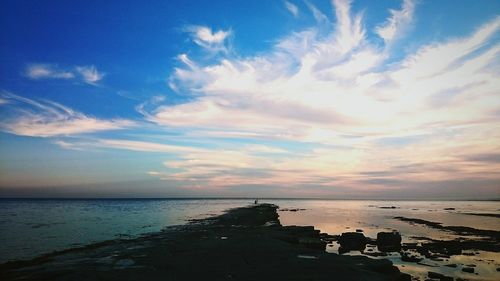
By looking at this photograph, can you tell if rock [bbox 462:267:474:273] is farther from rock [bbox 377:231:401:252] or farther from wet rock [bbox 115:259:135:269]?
wet rock [bbox 115:259:135:269]

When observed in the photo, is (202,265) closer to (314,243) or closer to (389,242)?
(314,243)

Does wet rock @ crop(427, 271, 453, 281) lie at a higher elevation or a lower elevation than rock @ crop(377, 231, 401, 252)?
lower

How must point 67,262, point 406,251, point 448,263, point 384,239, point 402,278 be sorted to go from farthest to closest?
point 384,239
point 406,251
point 448,263
point 67,262
point 402,278

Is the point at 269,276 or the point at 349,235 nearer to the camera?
the point at 269,276

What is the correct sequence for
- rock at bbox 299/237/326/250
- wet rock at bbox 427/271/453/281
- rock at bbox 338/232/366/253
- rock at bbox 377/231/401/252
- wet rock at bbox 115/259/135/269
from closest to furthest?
1. wet rock at bbox 115/259/135/269
2. wet rock at bbox 427/271/453/281
3. rock at bbox 299/237/326/250
4. rock at bbox 338/232/366/253
5. rock at bbox 377/231/401/252

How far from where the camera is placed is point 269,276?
18.4 metres

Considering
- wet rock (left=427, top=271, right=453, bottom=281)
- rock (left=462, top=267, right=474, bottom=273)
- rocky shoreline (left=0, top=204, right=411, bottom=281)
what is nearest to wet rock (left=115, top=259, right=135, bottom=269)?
rocky shoreline (left=0, top=204, right=411, bottom=281)

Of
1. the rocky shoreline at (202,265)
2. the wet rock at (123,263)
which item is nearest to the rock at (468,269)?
the rocky shoreline at (202,265)

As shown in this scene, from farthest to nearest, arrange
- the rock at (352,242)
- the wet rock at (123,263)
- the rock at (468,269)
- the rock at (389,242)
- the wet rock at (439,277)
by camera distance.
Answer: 1. the rock at (389,242)
2. the rock at (352,242)
3. the rock at (468,269)
4. the wet rock at (439,277)
5. the wet rock at (123,263)

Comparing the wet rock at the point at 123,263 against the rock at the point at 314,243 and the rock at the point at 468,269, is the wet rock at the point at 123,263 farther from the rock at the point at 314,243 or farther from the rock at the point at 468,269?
the rock at the point at 468,269

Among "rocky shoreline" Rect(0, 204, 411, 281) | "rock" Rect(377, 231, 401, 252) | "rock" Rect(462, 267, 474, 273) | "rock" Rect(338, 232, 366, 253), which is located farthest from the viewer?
"rock" Rect(377, 231, 401, 252)

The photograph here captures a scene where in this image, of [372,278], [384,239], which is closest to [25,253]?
[372,278]

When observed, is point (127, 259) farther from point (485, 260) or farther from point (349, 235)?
point (485, 260)

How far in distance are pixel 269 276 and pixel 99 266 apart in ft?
37.3
